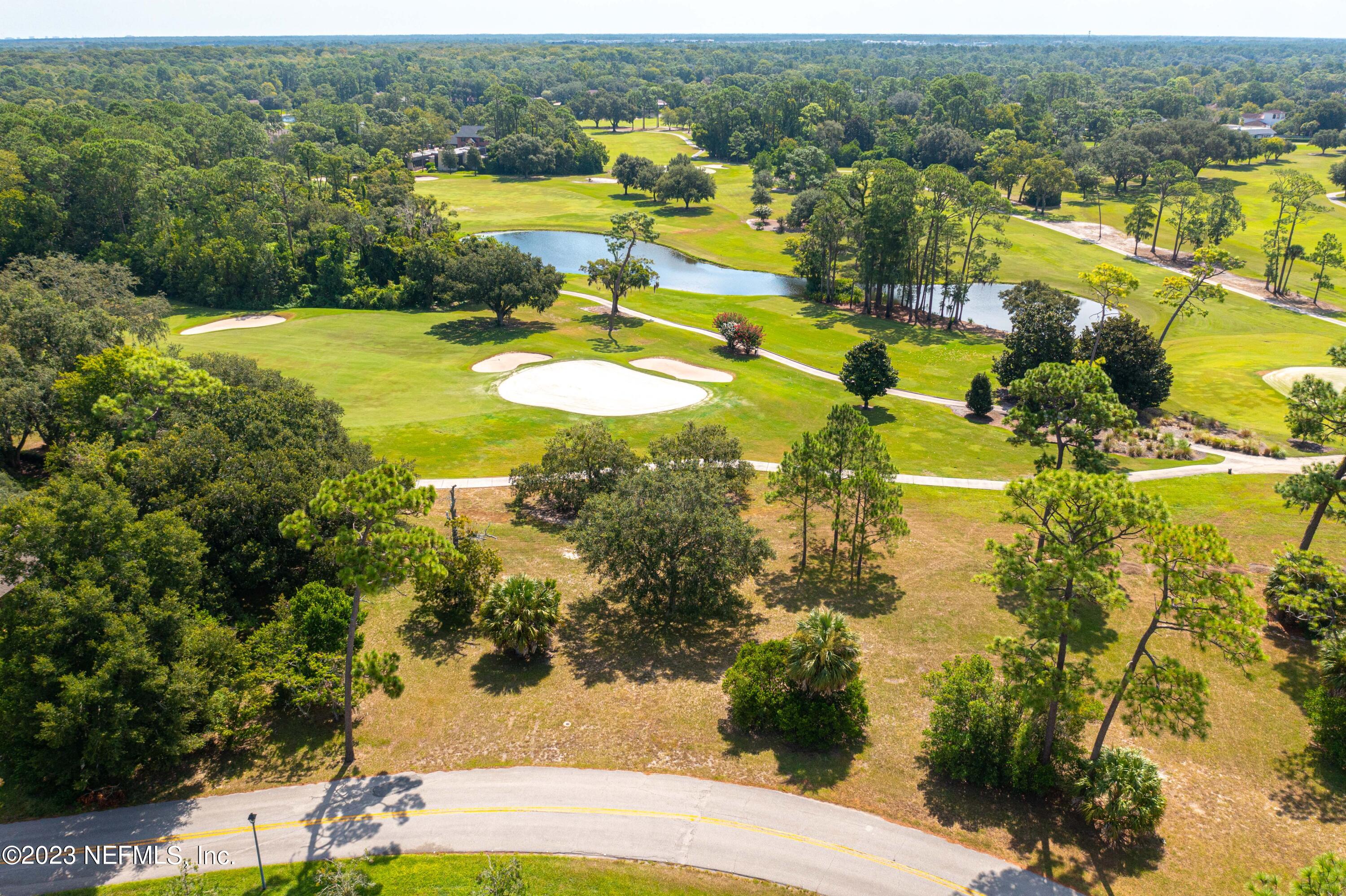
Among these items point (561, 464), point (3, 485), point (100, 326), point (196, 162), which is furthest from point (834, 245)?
point (196, 162)

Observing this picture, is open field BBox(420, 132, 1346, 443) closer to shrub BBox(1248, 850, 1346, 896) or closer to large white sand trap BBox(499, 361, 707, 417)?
large white sand trap BBox(499, 361, 707, 417)

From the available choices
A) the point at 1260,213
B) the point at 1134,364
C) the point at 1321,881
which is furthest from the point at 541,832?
the point at 1260,213

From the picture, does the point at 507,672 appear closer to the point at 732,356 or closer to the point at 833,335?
the point at 732,356

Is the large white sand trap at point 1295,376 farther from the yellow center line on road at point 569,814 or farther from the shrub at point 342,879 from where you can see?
the shrub at point 342,879

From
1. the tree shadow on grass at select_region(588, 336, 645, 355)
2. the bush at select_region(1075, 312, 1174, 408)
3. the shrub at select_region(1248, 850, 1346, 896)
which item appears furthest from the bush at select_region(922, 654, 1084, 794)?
the tree shadow on grass at select_region(588, 336, 645, 355)

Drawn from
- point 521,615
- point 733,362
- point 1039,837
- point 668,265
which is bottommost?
point 1039,837

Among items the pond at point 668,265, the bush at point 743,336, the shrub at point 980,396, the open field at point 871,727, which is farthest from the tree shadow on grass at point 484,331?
the shrub at point 980,396

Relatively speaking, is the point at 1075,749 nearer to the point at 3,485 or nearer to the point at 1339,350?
the point at 1339,350
